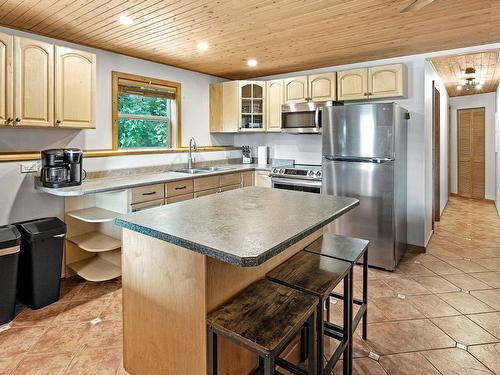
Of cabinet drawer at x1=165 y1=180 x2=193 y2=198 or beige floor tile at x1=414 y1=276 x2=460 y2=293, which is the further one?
cabinet drawer at x1=165 y1=180 x2=193 y2=198

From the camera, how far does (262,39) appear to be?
335 centimetres

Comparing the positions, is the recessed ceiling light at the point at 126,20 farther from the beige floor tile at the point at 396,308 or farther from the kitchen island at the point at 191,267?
the beige floor tile at the point at 396,308

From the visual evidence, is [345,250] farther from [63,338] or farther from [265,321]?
[63,338]

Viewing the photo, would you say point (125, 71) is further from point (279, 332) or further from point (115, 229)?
point (279, 332)

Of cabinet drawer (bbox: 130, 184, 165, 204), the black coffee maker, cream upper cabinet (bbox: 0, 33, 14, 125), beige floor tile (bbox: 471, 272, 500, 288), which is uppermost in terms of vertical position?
cream upper cabinet (bbox: 0, 33, 14, 125)

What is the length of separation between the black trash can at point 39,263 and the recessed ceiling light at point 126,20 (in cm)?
186

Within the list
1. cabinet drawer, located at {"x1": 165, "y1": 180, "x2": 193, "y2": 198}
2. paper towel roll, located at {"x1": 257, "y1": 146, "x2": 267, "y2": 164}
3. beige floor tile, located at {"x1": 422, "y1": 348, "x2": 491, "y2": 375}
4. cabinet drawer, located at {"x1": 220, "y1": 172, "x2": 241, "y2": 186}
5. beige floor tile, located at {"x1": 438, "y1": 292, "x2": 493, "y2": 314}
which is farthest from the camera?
paper towel roll, located at {"x1": 257, "y1": 146, "x2": 267, "y2": 164}

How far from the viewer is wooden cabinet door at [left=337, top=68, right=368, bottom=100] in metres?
3.95

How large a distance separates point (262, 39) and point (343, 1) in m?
1.08

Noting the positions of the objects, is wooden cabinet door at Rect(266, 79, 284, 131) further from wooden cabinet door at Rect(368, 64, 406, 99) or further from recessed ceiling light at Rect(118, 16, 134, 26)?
recessed ceiling light at Rect(118, 16, 134, 26)

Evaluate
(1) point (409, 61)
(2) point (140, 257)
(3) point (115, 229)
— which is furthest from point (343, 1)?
(3) point (115, 229)

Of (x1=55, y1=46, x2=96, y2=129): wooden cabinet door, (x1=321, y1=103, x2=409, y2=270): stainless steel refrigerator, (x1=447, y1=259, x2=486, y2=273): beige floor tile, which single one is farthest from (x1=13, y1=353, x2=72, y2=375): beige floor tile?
(x1=447, y1=259, x2=486, y2=273): beige floor tile

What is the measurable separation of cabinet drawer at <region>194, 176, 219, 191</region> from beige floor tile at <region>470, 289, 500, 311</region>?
2929mm

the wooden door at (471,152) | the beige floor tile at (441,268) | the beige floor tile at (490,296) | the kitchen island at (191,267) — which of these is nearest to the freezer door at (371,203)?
the beige floor tile at (441,268)
